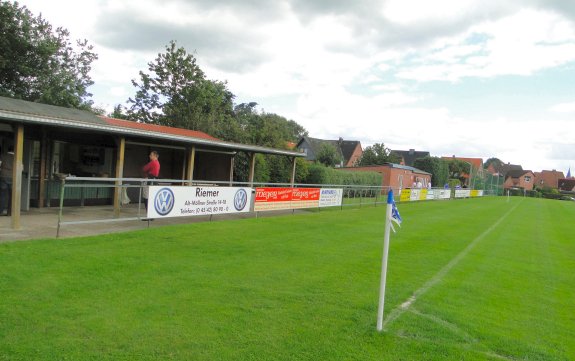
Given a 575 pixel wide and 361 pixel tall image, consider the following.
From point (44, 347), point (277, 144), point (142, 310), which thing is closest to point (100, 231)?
point (142, 310)

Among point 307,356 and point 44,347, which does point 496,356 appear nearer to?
point 307,356

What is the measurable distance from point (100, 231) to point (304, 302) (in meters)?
6.31

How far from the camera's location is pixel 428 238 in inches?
520

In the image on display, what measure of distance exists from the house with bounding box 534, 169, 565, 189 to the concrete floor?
13955cm

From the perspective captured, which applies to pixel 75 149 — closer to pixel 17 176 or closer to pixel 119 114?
pixel 17 176

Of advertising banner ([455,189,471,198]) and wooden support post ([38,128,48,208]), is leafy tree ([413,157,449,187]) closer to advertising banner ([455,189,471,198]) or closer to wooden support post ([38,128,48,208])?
advertising banner ([455,189,471,198])

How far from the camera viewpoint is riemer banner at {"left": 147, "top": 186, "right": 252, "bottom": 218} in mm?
11270

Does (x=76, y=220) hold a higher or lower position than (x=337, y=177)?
lower

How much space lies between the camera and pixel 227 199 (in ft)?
45.9

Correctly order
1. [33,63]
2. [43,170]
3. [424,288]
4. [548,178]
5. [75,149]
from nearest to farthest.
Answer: [424,288] → [43,170] → [75,149] → [33,63] → [548,178]

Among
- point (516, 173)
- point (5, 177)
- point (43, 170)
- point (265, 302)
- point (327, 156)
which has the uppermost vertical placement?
point (516, 173)

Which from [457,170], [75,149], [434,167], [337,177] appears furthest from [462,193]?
[75,149]

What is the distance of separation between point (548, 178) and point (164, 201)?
146357mm

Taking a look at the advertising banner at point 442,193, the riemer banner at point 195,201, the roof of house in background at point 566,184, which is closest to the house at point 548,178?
the roof of house in background at point 566,184
